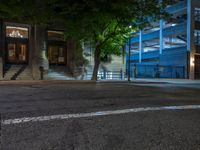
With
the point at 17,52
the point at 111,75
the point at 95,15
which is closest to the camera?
the point at 95,15

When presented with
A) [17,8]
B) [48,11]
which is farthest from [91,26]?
[17,8]

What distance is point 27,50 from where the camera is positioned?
Result: 96.3 feet

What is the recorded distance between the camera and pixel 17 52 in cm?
2909

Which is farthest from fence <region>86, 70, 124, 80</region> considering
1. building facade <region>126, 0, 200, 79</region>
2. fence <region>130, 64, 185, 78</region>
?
fence <region>130, 64, 185, 78</region>

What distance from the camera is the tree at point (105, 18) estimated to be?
21.1m

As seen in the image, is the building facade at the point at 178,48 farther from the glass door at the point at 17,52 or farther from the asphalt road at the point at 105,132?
the asphalt road at the point at 105,132

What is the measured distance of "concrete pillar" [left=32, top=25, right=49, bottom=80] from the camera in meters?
27.8

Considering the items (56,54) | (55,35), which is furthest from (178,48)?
(55,35)

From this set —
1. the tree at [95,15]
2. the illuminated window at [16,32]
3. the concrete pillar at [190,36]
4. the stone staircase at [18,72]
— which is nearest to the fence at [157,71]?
the concrete pillar at [190,36]

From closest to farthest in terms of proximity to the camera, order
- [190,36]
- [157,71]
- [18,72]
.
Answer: [18,72] < [190,36] < [157,71]

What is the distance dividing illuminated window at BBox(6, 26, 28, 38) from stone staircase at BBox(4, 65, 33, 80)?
9.94 feet

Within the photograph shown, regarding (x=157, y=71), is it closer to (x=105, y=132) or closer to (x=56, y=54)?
(x=56, y=54)

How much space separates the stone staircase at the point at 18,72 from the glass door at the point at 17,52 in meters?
1.18

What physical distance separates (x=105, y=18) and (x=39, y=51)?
8.75 metres
